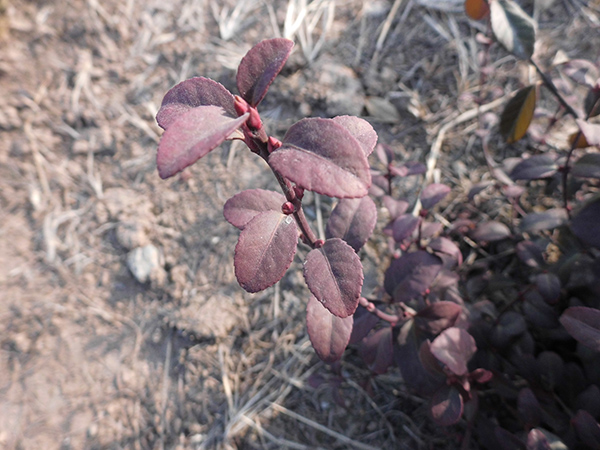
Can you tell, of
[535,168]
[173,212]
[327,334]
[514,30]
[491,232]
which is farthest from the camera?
[173,212]

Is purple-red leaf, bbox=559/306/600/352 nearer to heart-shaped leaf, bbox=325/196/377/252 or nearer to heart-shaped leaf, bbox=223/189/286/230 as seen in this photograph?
heart-shaped leaf, bbox=325/196/377/252

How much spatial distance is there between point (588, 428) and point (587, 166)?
2.98 feet

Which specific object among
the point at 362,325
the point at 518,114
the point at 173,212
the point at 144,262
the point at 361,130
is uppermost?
the point at 361,130

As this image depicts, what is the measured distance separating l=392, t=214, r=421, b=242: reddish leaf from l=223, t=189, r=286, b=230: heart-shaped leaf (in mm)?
484

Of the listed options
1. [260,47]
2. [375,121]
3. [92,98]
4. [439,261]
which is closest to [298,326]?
[439,261]

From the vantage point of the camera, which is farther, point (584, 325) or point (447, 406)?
point (447, 406)

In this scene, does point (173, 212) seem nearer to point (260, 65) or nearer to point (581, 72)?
point (260, 65)

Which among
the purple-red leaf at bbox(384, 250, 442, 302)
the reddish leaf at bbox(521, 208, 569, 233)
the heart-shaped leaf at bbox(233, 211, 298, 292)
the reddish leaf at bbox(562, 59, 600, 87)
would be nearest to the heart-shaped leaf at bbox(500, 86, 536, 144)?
the reddish leaf at bbox(562, 59, 600, 87)

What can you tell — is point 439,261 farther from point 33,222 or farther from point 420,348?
point 33,222

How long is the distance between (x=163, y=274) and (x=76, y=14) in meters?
2.07

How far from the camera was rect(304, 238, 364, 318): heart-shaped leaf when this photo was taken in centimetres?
87

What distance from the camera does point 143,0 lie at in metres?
2.83

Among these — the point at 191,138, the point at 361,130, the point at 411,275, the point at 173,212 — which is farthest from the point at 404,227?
the point at 173,212

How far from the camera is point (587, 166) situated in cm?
147
